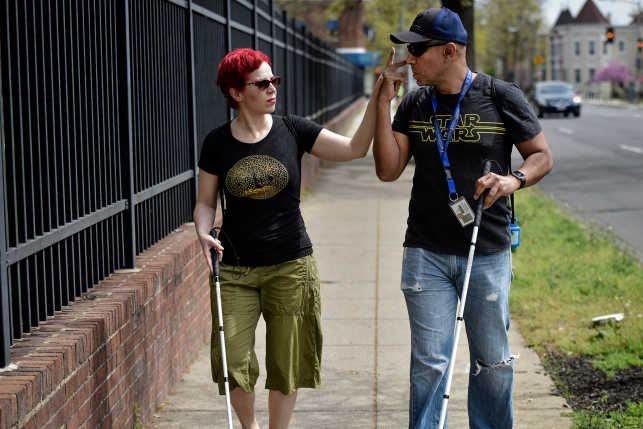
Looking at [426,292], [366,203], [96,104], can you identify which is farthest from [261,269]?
[366,203]

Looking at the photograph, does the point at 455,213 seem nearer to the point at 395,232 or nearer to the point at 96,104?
the point at 96,104

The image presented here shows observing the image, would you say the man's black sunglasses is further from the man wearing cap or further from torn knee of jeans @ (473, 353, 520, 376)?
torn knee of jeans @ (473, 353, 520, 376)

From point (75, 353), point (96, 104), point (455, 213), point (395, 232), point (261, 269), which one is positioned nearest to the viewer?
point (75, 353)

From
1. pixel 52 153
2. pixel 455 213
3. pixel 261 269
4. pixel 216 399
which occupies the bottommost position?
pixel 216 399

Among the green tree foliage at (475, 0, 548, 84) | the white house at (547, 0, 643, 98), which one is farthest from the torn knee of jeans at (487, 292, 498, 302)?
the white house at (547, 0, 643, 98)

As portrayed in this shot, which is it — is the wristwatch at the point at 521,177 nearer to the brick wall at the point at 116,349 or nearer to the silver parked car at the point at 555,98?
the brick wall at the point at 116,349

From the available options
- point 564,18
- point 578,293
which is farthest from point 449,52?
point 564,18

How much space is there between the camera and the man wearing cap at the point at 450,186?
340cm

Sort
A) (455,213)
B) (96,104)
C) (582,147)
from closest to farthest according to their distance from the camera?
1. (455,213)
2. (96,104)
3. (582,147)

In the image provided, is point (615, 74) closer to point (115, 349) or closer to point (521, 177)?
point (521, 177)

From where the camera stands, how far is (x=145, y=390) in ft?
14.2

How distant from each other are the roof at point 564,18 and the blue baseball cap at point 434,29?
365 feet

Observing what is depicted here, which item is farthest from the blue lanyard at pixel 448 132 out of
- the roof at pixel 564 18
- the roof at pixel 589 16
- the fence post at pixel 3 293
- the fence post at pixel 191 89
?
the roof at pixel 564 18

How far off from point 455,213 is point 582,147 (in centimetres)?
2018
